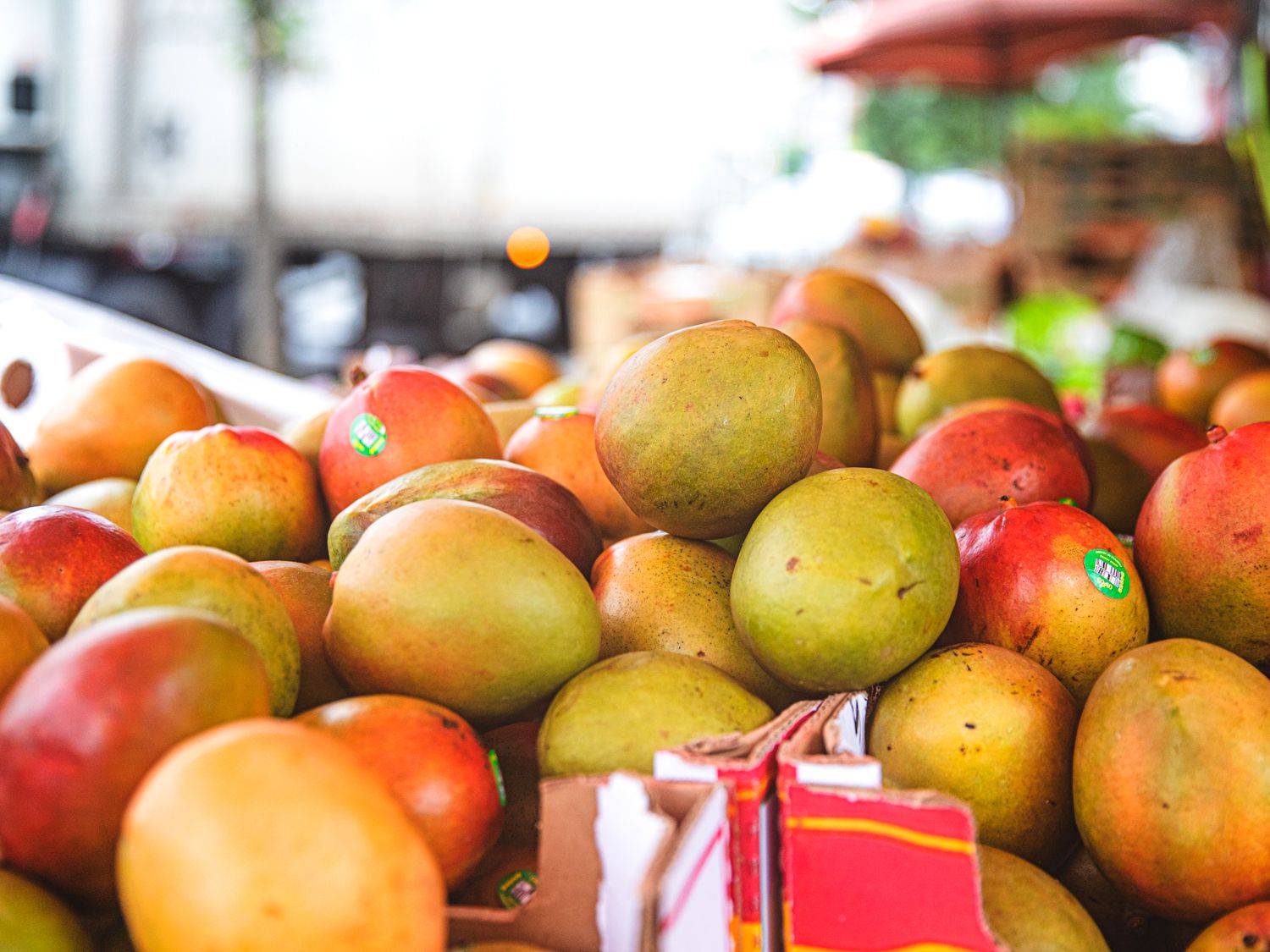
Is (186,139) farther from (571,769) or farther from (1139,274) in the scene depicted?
→ (571,769)

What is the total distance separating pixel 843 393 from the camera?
1.95 m

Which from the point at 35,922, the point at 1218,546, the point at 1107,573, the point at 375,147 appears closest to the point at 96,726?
the point at 35,922

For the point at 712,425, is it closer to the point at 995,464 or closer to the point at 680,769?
the point at 680,769

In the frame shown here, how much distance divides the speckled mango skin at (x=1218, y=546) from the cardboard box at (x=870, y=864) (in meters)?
0.66

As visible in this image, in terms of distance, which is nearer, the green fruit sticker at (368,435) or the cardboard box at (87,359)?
the green fruit sticker at (368,435)

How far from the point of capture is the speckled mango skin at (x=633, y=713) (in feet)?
3.85

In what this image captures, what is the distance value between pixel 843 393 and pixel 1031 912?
1037 mm

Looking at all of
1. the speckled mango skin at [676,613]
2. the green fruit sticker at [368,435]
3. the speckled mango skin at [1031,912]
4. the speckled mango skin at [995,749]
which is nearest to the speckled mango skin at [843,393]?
the speckled mango skin at [676,613]

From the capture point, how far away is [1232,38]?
6453mm

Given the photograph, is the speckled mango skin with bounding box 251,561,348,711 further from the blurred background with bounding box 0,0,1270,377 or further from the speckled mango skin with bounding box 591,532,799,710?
the blurred background with bounding box 0,0,1270,377

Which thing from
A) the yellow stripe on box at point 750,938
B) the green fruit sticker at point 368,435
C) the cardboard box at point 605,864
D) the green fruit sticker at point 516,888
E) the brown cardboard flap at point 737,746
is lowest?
the green fruit sticker at point 516,888

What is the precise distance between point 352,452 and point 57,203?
20.3ft

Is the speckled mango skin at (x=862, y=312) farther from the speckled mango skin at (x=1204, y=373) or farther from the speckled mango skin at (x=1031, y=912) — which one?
the speckled mango skin at (x=1031, y=912)

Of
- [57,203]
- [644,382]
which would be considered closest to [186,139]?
[57,203]
